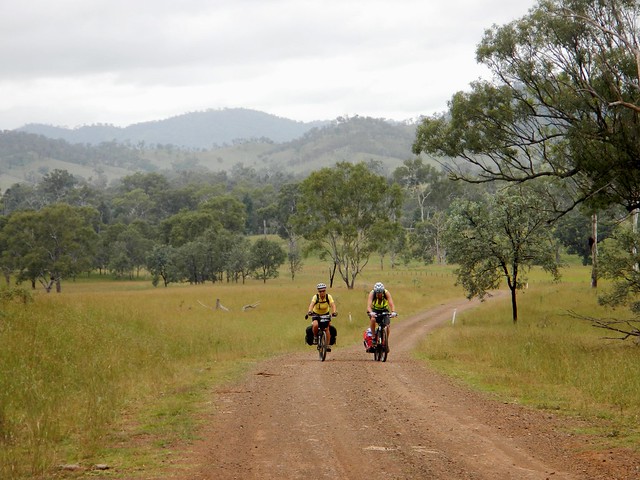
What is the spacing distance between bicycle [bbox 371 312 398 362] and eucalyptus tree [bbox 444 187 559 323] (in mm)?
13869

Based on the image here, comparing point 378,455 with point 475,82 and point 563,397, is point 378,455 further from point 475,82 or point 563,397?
point 475,82

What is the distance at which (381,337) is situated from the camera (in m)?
17.0

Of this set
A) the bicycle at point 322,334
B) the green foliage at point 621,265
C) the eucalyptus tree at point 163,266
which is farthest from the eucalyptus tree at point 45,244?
the bicycle at point 322,334

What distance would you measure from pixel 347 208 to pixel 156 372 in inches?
1739

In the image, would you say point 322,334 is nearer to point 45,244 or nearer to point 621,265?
point 621,265

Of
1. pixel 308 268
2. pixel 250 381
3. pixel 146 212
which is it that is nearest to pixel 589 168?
pixel 250 381

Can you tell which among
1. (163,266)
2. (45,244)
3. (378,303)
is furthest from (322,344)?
(45,244)

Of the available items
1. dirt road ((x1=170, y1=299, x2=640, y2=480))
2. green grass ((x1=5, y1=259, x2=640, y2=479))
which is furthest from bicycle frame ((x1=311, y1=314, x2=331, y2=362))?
dirt road ((x1=170, y1=299, x2=640, y2=480))

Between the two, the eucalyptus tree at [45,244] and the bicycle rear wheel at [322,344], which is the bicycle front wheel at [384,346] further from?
the eucalyptus tree at [45,244]

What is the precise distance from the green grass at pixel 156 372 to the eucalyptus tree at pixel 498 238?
2.45m

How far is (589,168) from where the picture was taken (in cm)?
1970

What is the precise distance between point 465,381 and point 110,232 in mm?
88712

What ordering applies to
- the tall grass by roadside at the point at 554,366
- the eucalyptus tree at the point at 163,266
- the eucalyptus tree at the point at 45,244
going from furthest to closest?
the eucalyptus tree at the point at 163,266
the eucalyptus tree at the point at 45,244
the tall grass by roadside at the point at 554,366

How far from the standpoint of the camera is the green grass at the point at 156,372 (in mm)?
8414
